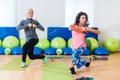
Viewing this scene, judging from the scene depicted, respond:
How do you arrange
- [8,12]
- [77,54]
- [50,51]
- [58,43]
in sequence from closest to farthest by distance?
[77,54] → [50,51] → [58,43] → [8,12]

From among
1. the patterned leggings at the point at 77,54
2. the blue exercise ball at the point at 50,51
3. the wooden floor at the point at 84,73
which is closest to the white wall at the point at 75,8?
the blue exercise ball at the point at 50,51

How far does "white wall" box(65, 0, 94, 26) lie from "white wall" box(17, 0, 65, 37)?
0.14 meters

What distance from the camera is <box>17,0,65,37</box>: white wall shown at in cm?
825

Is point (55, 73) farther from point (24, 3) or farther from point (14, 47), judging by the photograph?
point (24, 3)

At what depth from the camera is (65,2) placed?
27.2ft

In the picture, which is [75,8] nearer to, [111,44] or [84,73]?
[111,44]

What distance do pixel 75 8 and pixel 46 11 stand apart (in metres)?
1.05

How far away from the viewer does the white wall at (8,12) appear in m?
8.21

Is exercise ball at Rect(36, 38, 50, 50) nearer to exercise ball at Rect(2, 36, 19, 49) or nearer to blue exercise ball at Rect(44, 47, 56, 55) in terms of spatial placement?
blue exercise ball at Rect(44, 47, 56, 55)

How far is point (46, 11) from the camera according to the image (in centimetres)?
831

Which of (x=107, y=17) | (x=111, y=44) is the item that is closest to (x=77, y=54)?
(x=111, y=44)

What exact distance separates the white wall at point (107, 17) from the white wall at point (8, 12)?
9.60 feet

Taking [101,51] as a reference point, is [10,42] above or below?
above

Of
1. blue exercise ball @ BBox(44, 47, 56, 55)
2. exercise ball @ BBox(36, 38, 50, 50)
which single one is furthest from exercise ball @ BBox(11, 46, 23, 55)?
blue exercise ball @ BBox(44, 47, 56, 55)
